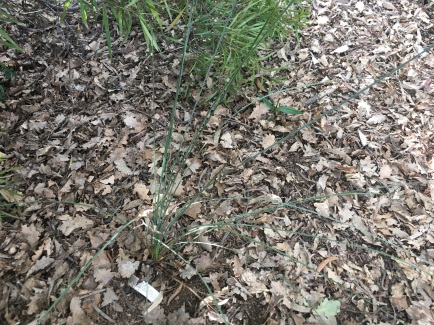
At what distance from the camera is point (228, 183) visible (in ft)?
6.42

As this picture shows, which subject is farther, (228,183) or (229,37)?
(229,37)

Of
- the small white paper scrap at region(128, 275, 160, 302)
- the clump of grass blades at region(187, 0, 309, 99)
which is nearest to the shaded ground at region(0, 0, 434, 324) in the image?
the small white paper scrap at region(128, 275, 160, 302)

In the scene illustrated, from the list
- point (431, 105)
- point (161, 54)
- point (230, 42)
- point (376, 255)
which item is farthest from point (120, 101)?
point (431, 105)

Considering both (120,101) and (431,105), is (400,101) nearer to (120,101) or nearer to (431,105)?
(431,105)

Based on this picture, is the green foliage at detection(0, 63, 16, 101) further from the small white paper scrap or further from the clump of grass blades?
the small white paper scrap

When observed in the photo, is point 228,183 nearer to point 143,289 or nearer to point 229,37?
point 143,289

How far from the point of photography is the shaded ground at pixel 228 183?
1561 mm

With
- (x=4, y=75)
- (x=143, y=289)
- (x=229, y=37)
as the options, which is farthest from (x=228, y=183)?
(x=4, y=75)

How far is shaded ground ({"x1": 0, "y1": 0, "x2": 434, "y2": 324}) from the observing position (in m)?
1.56

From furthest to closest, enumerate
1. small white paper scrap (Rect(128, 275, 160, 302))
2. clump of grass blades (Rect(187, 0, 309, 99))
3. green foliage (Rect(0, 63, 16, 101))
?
clump of grass blades (Rect(187, 0, 309, 99)) < green foliage (Rect(0, 63, 16, 101)) < small white paper scrap (Rect(128, 275, 160, 302))

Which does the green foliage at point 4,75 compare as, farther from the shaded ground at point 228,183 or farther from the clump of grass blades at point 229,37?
the clump of grass blades at point 229,37

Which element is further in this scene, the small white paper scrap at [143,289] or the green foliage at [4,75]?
the green foliage at [4,75]

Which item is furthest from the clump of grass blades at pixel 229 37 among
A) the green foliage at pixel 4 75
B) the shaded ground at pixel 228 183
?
the green foliage at pixel 4 75

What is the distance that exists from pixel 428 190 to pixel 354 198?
1.59ft
